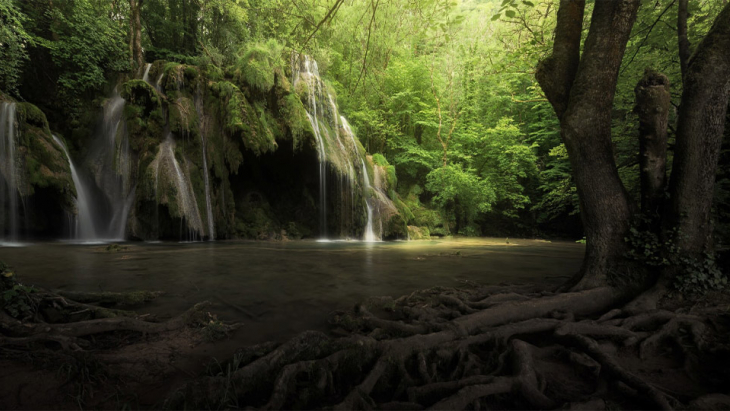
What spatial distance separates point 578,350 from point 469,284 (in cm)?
249

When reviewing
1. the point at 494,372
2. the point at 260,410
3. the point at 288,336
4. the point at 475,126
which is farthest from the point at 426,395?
the point at 475,126

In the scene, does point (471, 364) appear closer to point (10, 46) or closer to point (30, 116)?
point (30, 116)

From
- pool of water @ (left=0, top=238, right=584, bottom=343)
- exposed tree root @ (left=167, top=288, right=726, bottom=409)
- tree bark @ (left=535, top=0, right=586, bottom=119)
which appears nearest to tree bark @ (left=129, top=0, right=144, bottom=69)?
pool of water @ (left=0, top=238, right=584, bottom=343)

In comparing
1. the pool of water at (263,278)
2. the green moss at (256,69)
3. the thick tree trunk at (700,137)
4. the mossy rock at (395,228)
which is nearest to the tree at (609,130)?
the thick tree trunk at (700,137)

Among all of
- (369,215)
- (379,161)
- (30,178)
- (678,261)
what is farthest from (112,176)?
(678,261)

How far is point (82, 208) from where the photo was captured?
12.0 meters

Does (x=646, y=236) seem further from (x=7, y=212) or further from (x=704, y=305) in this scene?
(x=7, y=212)

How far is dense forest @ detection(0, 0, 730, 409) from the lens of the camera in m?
2.25

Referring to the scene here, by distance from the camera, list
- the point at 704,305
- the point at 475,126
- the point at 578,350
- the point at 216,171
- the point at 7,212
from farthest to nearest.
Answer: the point at 475,126 < the point at 216,171 < the point at 7,212 < the point at 704,305 < the point at 578,350

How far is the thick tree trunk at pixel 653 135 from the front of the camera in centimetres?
361

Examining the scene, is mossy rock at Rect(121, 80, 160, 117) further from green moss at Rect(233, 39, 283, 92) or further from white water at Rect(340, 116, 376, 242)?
white water at Rect(340, 116, 376, 242)

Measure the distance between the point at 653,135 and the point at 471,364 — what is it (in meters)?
3.64

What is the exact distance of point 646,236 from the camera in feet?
11.8

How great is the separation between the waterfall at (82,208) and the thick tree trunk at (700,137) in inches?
659
